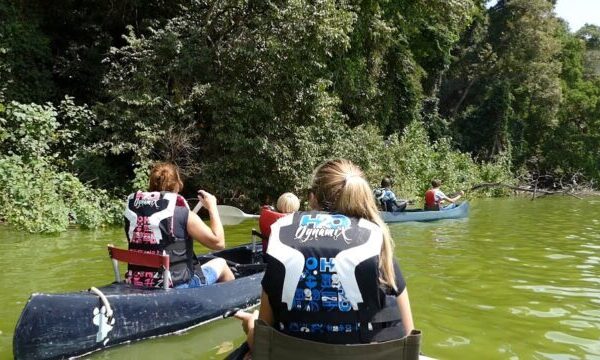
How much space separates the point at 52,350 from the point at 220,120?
1024cm

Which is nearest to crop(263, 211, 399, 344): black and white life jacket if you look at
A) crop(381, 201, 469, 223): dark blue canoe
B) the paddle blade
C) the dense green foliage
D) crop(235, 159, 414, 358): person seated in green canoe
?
crop(235, 159, 414, 358): person seated in green canoe

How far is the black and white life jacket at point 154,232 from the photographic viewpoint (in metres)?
4.64

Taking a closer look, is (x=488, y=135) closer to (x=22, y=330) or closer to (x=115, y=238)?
(x=115, y=238)

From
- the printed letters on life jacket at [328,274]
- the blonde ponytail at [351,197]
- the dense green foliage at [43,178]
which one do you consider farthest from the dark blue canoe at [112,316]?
the dense green foliage at [43,178]

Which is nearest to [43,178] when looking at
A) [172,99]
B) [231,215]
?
[172,99]

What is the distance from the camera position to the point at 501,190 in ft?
94.0

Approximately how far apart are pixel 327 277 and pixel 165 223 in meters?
2.57

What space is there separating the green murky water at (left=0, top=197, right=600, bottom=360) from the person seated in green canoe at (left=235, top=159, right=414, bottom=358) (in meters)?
2.35

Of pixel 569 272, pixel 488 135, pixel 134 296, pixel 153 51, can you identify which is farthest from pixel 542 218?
pixel 488 135

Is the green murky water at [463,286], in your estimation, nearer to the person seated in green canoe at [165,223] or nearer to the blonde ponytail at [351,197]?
the person seated in green canoe at [165,223]

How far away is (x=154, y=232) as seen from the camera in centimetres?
471

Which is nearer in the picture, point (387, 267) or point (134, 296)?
point (387, 267)

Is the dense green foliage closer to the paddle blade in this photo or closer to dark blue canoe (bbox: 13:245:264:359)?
the paddle blade

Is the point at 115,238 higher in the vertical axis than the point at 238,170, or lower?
lower
